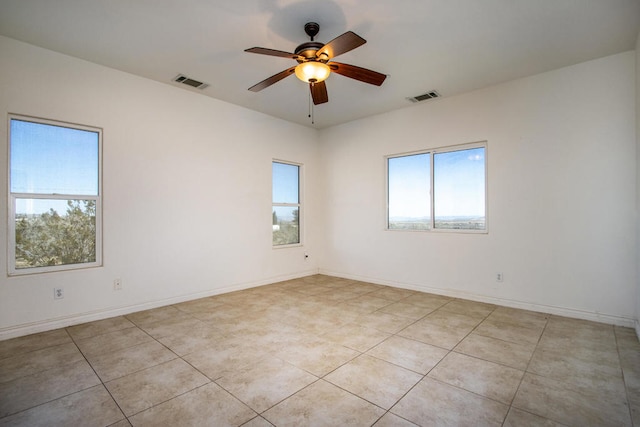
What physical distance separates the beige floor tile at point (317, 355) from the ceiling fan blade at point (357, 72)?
2.49 m

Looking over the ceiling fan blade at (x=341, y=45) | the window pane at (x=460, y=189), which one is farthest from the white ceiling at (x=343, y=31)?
the window pane at (x=460, y=189)

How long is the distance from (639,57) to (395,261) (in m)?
3.61

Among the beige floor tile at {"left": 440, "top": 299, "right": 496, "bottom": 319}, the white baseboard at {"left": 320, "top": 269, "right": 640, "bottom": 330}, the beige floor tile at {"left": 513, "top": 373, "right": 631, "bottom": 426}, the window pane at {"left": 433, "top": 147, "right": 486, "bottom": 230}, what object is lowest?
the beige floor tile at {"left": 513, "top": 373, "right": 631, "bottom": 426}

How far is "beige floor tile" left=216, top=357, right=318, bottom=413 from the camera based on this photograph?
1.99 metres

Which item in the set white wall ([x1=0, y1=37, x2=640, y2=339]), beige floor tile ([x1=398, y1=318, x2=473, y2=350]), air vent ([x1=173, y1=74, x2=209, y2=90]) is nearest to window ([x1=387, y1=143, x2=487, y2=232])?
white wall ([x1=0, y1=37, x2=640, y2=339])

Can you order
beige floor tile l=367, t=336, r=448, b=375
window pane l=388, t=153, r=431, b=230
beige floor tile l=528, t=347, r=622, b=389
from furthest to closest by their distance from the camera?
window pane l=388, t=153, r=431, b=230, beige floor tile l=367, t=336, r=448, b=375, beige floor tile l=528, t=347, r=622, b=389

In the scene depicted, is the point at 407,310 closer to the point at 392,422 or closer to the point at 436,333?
the point at 436,333

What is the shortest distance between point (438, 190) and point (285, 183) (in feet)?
8.74

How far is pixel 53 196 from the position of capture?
10.7 feet

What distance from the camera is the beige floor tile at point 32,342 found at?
2681 millimetres

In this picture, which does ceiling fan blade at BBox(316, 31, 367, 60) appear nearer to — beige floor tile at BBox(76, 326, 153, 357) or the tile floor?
the tile floor

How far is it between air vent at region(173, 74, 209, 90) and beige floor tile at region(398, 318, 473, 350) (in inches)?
152

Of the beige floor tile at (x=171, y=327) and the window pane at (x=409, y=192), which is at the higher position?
the window pane at (x=409, y=192)

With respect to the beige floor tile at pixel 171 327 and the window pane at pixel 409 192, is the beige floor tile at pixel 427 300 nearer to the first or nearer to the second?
the window pane at pixel 409 192
